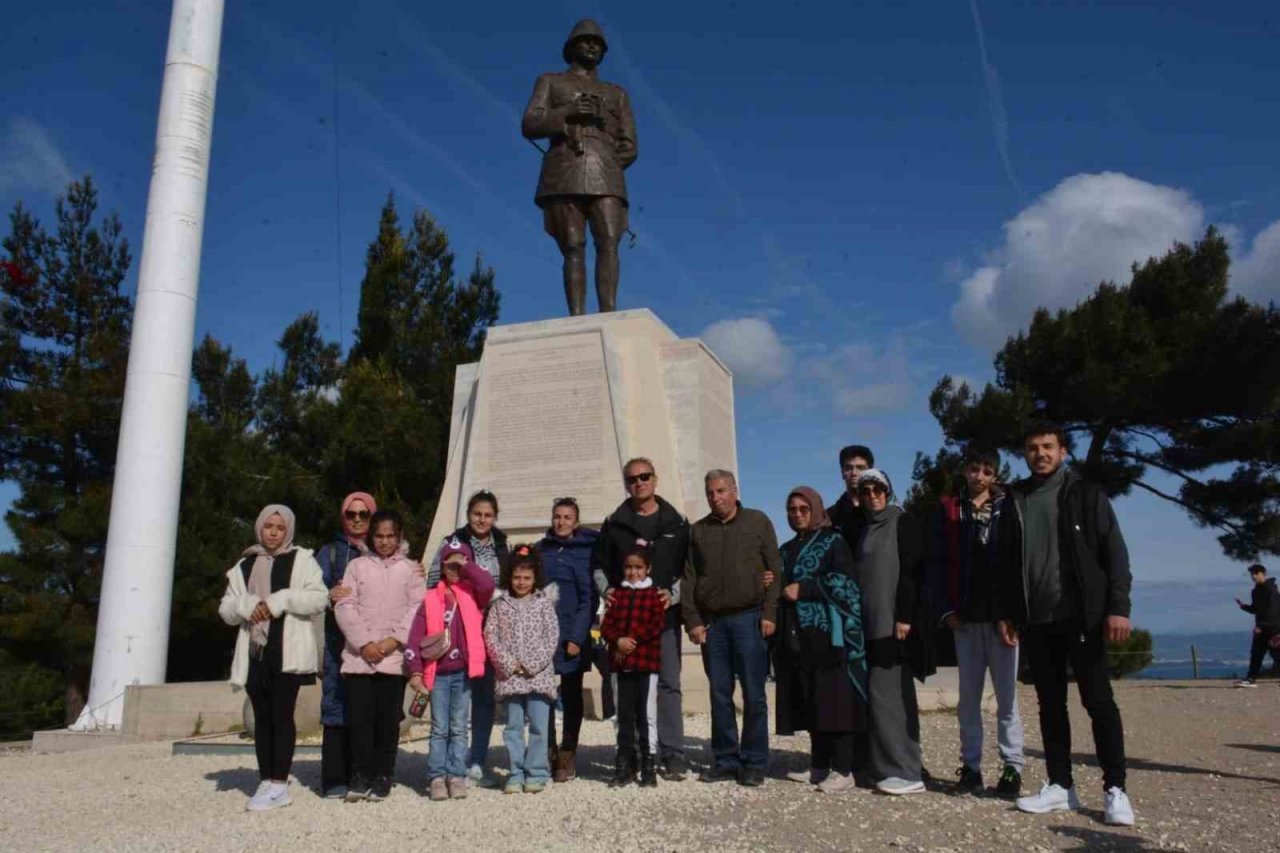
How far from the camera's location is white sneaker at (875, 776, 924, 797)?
4676 mm

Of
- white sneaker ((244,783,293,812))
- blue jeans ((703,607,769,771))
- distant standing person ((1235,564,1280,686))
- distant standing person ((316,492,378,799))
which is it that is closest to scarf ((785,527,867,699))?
blue jeans ((703,607,769,771))

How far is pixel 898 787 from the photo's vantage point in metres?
4.69

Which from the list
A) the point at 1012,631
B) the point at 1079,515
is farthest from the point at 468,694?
the point at 1079,515

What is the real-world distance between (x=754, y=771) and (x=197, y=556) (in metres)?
13.2

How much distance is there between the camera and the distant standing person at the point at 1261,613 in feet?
39.7

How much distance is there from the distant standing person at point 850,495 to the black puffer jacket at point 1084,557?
97 centimetres

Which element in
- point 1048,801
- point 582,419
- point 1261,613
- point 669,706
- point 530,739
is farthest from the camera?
point 1261,613

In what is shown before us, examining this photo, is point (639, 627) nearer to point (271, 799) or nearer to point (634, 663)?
point (634, 663)

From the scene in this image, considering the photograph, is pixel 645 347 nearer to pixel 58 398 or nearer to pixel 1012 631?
pixel 1012 631

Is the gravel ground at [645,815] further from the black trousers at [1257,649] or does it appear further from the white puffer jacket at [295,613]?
the black trousers at [1257,649]

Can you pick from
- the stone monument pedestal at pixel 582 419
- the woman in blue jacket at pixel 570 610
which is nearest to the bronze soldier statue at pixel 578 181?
the stone monument pedestal at pixel 582 419

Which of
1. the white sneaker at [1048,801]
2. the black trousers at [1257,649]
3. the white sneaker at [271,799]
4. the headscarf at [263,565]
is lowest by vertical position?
the white sneaker at [271,799]

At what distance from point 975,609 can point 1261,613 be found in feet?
31.7

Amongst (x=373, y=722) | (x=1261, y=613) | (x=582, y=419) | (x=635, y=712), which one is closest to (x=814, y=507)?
(x=635, y=712)
